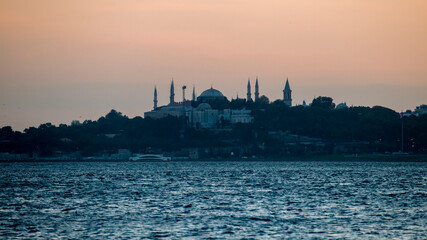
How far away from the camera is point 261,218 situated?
58906 millimetres

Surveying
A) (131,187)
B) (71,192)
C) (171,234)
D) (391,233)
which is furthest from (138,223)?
(131,187)

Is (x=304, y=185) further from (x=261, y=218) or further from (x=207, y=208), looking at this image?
(x=261, y=218)

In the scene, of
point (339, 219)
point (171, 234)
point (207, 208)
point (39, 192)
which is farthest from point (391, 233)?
point (39, 192)

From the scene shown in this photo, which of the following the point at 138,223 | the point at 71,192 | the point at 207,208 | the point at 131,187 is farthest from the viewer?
the point at 131,187

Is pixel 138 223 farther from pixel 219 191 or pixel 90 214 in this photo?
pixel 219 191

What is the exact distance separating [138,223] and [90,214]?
21.4 feet

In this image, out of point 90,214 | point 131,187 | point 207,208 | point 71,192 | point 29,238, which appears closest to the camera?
point 29,238

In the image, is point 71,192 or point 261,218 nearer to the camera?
point 261,218

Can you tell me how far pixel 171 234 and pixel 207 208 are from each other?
1490 cm

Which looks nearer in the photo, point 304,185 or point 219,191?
point 219,191

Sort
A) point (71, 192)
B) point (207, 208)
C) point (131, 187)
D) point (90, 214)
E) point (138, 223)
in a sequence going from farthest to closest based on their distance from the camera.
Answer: point (131, 187)
point (71, 192)
point (207, 208)
point (90, 214)
point (138, 223)

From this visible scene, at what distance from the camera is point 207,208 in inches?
2613

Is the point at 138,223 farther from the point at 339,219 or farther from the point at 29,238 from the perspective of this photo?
the point at 339,219

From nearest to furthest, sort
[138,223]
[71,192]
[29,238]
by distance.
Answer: [29,238] → [138,223] → [71,192]
